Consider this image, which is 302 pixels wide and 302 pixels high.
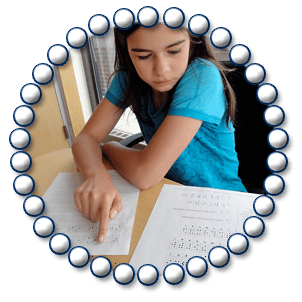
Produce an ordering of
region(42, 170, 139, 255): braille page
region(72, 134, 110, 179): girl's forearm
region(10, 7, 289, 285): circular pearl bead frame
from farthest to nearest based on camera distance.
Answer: region(72, 134, 110, 179): girl's forearm < region(42, 170, 139, 255): braille page < region(10, 7, 289, 285): circular pearl bead frame

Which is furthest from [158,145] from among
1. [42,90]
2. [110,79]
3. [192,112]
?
[42,90]

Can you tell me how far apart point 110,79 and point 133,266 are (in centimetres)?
49

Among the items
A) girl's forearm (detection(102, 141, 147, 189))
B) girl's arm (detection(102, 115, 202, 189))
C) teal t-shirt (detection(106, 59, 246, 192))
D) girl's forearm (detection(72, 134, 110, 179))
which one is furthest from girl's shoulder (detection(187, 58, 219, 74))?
girl's forearm (detection(72, 134, 110, 179))

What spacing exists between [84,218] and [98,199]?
8cm

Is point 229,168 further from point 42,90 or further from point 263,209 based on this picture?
point 42,90

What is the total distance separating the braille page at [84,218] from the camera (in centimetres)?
77

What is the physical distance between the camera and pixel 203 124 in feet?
2.49

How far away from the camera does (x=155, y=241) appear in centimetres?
76

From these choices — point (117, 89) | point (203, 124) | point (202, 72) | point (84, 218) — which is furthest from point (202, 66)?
point (84, 218)

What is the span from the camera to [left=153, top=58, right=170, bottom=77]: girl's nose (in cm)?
69

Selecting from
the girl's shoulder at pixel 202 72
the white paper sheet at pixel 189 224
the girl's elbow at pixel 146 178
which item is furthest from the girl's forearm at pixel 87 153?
the girl's shoulder at pixel 202 72

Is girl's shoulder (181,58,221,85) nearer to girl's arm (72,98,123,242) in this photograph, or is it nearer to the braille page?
girl's arm (72,98,123,242)

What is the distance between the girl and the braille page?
0.02m

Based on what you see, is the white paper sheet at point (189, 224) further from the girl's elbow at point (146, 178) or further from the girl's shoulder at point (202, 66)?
the girl's shoulder at point (202, 66)
